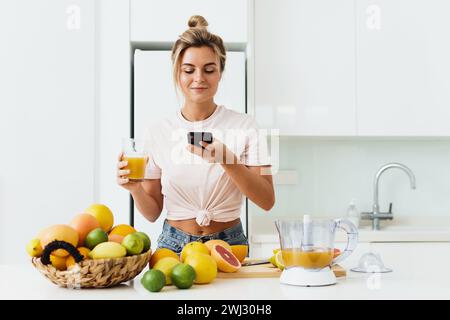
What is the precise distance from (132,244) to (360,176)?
217cm

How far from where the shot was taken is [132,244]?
1213 millimetres

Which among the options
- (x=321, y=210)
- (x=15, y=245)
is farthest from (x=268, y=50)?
(x=15, y=245)

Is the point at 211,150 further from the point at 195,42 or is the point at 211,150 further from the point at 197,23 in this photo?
the point at 197,23

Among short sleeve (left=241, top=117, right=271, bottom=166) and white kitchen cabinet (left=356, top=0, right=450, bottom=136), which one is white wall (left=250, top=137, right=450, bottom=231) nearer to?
white kitchen cabinet (left=356, top=0, right=450, bottom=136)

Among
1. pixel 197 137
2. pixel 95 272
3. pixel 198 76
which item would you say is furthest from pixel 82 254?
pixel 198 76

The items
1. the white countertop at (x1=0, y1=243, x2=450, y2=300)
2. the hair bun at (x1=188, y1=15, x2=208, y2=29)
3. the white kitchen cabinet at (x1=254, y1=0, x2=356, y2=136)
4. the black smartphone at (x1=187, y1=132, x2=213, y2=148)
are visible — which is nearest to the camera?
the white countertop at (x1=0, y1=243, x2=450, y2=300)

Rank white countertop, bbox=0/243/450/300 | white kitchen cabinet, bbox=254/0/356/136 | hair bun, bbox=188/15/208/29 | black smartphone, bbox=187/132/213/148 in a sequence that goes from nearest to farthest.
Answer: white countertop, bbox=0/243/450/300 < black smartphone, bbox=187/132/213/148 < hair bun, bbox=188/15/208/29 < white kitchen cabinet, bbox=254/0/356/136

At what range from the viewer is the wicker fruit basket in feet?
3.82

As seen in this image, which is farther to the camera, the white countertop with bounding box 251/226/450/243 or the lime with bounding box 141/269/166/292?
the white countertop with bounding box 251/226/450/243

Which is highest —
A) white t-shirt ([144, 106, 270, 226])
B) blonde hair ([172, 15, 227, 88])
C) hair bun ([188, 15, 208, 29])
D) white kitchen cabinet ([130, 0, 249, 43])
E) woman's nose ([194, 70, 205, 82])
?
white kitchen cabinet ([130, 0, 249, 43])

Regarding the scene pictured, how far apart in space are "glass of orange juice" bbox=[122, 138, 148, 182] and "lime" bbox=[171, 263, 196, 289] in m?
0.34

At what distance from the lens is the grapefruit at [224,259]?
136 centimetres

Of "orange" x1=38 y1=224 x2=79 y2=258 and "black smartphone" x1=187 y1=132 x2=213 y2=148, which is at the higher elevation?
"black smartphone" x1=187 y1=132 x2=213 y2=148

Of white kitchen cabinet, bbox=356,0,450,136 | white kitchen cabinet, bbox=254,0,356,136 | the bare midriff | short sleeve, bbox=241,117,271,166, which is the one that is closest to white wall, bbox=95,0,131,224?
white kitchen cabinet, bbox=254,0,356,136
